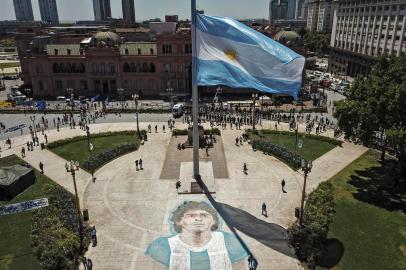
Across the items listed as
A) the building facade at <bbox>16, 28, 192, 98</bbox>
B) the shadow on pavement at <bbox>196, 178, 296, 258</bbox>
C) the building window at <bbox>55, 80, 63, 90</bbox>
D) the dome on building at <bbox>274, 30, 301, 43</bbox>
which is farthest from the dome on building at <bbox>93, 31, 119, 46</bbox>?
the shadow on pavement at <bbox>196, 178, 296, 258</bbox>

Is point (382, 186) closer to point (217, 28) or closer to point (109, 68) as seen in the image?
point (217, 28)

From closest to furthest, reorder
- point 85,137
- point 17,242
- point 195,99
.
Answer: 1. point 17,242
2. point 195,99
3. point 85,137

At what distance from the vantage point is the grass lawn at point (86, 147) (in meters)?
48.1

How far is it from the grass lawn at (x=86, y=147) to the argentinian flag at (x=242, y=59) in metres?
24.5

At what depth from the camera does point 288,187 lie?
39.2 metres

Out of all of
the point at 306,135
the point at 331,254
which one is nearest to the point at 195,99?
the point at 331,254

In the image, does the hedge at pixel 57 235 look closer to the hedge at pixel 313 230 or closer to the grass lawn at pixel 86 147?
the grass lawn at pixel 86 147

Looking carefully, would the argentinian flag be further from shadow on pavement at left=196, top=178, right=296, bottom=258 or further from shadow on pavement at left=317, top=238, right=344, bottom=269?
shadow on pavement at left=317, top=238, right=344, bottom=269

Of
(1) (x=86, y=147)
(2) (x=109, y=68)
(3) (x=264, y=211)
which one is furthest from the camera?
(2) (x=109, y=68)

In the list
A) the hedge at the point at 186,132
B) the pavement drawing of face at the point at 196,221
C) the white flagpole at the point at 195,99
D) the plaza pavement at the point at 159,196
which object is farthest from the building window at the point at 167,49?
the pavement drawing of face at the point at 196,221

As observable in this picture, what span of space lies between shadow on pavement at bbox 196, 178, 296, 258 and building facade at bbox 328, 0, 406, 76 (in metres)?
60.3

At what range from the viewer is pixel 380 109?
3662cm

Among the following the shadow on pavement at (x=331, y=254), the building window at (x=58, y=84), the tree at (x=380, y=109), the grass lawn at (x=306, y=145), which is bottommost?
the shadow on pavement at (x=331, y=254)

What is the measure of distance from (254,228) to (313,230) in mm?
5613
